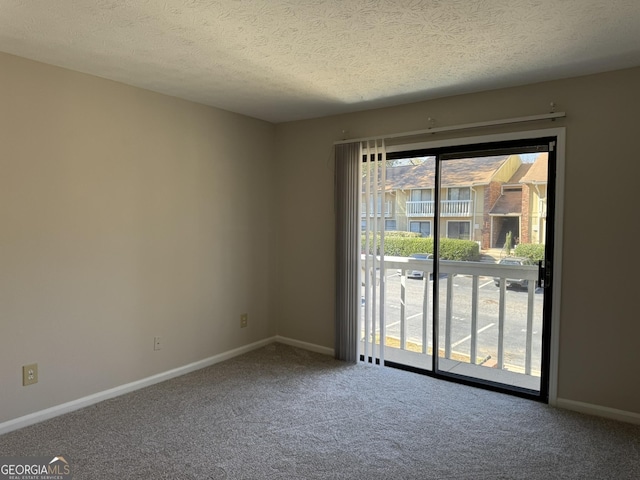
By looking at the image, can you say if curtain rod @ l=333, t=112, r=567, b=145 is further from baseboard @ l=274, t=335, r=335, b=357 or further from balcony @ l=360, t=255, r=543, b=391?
baseboard @ l=274, t=335, r=335, b=357

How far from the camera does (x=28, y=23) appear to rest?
211 centimetres

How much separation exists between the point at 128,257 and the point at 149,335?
64 centimetres

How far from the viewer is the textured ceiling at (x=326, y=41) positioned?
1958 millimetres

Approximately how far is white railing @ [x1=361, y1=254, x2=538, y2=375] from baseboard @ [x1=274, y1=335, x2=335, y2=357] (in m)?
0.69

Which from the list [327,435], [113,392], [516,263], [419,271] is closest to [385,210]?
[419,271]

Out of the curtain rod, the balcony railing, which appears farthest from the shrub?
the curtain rod

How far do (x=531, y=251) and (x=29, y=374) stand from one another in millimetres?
3479

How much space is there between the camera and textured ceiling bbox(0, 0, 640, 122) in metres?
1.96

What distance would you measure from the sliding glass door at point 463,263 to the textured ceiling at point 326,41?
643mm

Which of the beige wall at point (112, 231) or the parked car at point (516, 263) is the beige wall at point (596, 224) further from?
the beige wall at point (112, 231)

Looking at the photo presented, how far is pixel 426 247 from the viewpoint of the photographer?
11.9ft

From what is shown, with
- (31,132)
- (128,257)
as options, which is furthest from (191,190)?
(31,132)

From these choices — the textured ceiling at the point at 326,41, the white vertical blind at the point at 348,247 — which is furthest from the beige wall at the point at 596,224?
the white vertical blind at the point at 348,247

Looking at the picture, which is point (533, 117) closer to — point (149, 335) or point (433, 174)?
point (433, 174)
